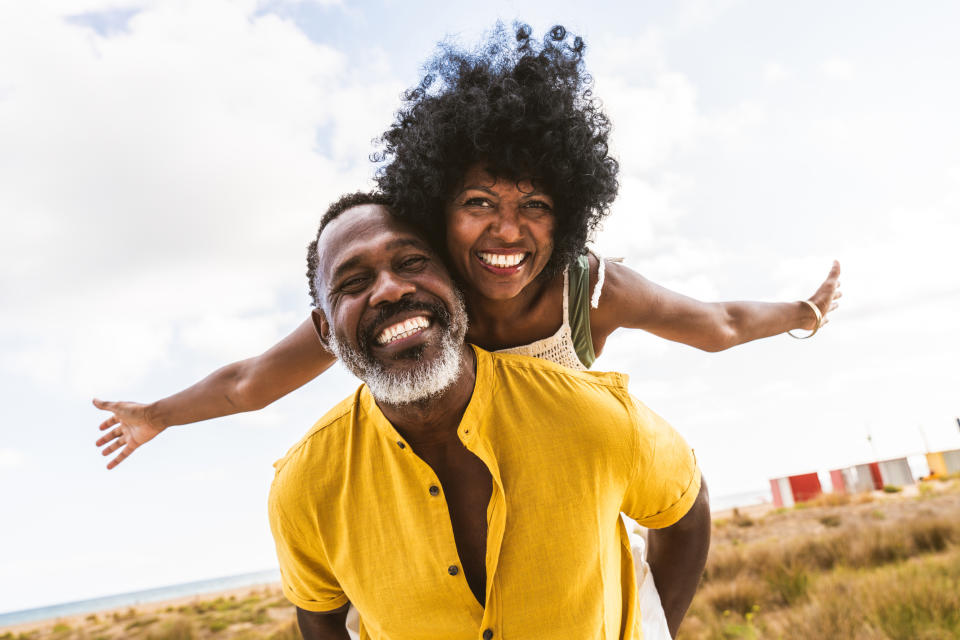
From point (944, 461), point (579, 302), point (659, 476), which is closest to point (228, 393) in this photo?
point (579, 302)

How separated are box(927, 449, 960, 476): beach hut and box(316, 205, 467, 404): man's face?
34020mm

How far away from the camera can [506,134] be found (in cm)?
330

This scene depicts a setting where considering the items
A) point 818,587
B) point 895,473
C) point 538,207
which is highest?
point 538,207

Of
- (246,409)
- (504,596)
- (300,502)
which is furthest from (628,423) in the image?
(246,409)

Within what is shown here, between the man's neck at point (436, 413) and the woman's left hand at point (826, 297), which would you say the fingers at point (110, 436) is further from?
the woman's left hand at point (826, 297)

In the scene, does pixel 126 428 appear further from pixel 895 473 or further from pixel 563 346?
pixel 895 473

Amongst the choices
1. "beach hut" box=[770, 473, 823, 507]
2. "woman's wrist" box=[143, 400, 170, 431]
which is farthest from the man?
"beach hut" box=[770, 473, 823, 507]

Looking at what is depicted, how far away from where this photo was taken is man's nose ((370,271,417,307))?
2.70m

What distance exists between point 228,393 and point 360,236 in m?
1.86

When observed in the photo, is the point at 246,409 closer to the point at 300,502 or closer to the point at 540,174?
the point at 300,502

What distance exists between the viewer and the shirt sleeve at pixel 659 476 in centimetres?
292

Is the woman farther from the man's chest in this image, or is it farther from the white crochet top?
the man's chest

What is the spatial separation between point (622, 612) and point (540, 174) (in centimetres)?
208

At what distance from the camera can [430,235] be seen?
10.8 feet
